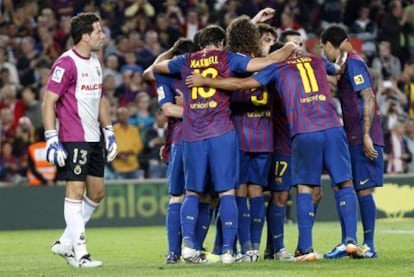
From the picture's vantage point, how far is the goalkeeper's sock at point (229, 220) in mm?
9672

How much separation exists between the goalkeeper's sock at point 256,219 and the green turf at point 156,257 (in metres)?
0.40

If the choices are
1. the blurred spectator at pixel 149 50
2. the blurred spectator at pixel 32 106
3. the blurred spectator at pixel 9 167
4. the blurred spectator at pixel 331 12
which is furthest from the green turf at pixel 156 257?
the blurred spectator at pixel 331 12

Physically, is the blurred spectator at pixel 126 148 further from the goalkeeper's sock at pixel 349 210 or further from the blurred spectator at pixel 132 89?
the goalkeeper's sock at pixel 349 210

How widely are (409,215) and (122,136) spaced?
5.11m

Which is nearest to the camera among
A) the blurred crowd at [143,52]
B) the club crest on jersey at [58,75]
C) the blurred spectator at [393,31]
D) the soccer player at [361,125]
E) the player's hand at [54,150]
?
the player's hand at [54,150]

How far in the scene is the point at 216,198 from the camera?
10.7m

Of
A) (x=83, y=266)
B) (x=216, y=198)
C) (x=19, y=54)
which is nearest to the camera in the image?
(x=83, y=266)

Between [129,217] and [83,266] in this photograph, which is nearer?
[83,266]

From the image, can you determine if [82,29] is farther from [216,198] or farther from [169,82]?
[216,198]

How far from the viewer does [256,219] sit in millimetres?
10414

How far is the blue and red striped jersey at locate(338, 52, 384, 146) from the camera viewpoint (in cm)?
1051

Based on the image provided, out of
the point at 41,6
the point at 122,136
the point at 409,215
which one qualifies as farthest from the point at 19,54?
the point at 409,215

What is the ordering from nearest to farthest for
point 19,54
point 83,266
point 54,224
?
point 83,266
point 54,224
point 19,54

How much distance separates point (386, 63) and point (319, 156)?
12.3 metres
